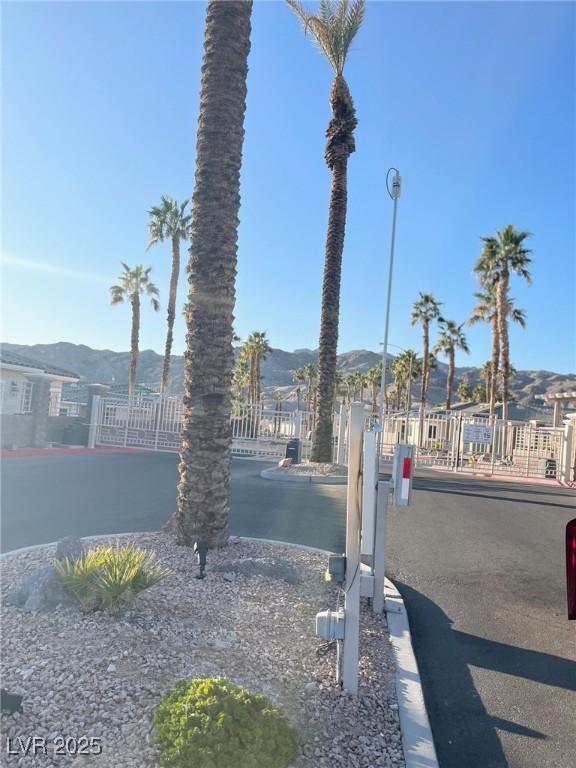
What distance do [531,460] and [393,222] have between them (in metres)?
12.5

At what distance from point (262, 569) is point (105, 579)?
6.05 feet

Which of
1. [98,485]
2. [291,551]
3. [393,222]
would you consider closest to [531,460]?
[393,222]

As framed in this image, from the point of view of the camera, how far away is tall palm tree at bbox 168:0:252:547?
6270 millimetres

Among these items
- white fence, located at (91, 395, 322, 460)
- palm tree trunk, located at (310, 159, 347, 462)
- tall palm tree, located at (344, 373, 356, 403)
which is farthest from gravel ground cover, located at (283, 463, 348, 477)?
tall palm tree, located at (344, 373, 356, 403)

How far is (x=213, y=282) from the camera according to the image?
21.0 feet

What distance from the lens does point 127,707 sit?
3.18 meters

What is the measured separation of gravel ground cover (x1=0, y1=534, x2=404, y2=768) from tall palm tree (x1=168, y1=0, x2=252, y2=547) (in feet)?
3.67

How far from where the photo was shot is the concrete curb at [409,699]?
3.19 meters

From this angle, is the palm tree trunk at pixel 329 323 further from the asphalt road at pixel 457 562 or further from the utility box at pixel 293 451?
the asphalt road at pixel 457 562

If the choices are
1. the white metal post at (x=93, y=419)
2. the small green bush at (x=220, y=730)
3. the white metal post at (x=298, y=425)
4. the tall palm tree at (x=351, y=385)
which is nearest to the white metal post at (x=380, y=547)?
the small green bush at (x=220, y=730)

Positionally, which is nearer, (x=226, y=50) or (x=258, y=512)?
(x=226, y=50)

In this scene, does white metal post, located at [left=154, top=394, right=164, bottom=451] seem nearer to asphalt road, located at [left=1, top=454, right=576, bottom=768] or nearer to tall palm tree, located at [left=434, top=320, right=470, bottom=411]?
asphalt road, located at [left=1, top=454, right=576, bottom=768]

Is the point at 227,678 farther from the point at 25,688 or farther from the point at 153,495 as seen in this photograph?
the point at 153,495

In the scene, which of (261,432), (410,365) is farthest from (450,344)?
(261,432)
